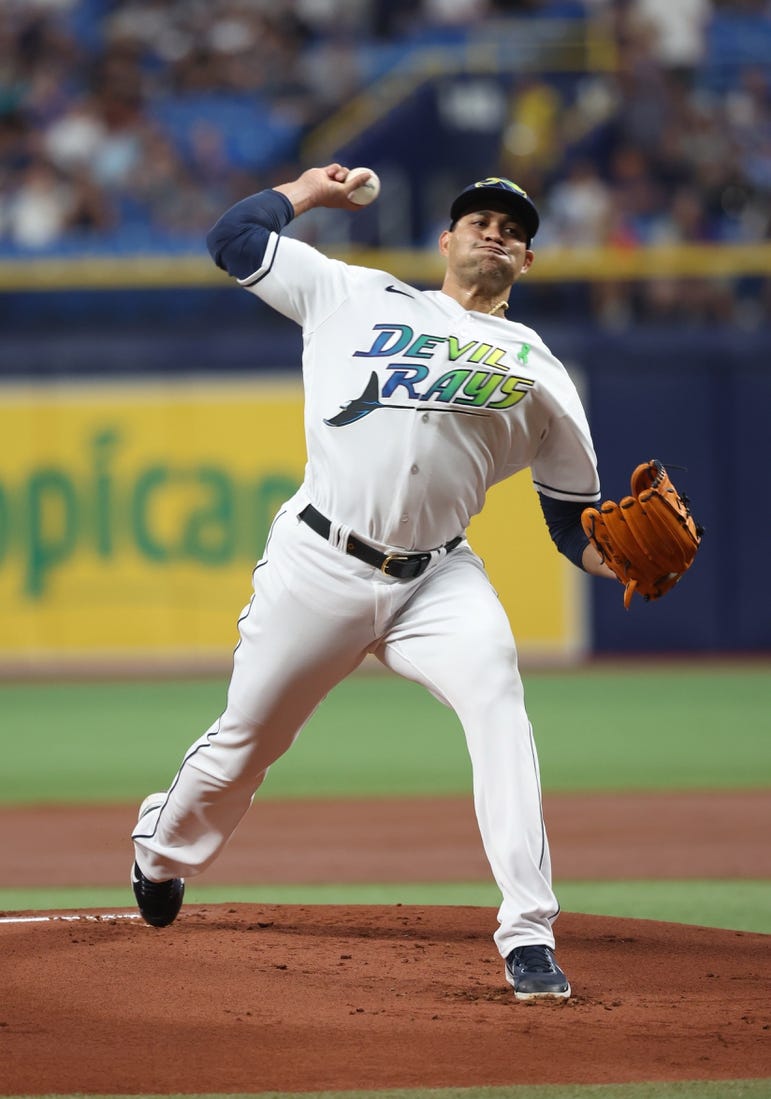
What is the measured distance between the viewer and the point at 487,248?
4.02 m

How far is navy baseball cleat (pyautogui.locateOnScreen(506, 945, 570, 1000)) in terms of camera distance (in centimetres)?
362

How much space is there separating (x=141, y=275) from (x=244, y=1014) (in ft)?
33.0

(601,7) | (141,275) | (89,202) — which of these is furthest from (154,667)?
(601,7)

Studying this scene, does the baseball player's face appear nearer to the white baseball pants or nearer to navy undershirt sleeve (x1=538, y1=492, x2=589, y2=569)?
navy undershirt sleeve (x1=538, y1=492, x2=589, y2=569)

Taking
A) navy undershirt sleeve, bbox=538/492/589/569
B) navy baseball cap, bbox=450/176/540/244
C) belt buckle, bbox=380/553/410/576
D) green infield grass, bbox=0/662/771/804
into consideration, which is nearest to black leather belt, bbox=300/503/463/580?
belt buckle, bbox=380/553/410/576

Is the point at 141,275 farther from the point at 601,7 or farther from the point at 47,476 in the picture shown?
the point at 601,7

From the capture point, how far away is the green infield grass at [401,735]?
782cm

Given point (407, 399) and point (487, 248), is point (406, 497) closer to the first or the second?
point (407, 399)

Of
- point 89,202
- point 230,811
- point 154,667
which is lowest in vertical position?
point 154,667

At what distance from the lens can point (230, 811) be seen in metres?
4.16

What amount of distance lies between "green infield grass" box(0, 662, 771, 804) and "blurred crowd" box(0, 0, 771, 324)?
3.40 m

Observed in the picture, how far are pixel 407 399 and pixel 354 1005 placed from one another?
4.47 feet

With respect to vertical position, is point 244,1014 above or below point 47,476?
below

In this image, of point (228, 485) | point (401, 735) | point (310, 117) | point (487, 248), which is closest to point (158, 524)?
point (228, 485)
